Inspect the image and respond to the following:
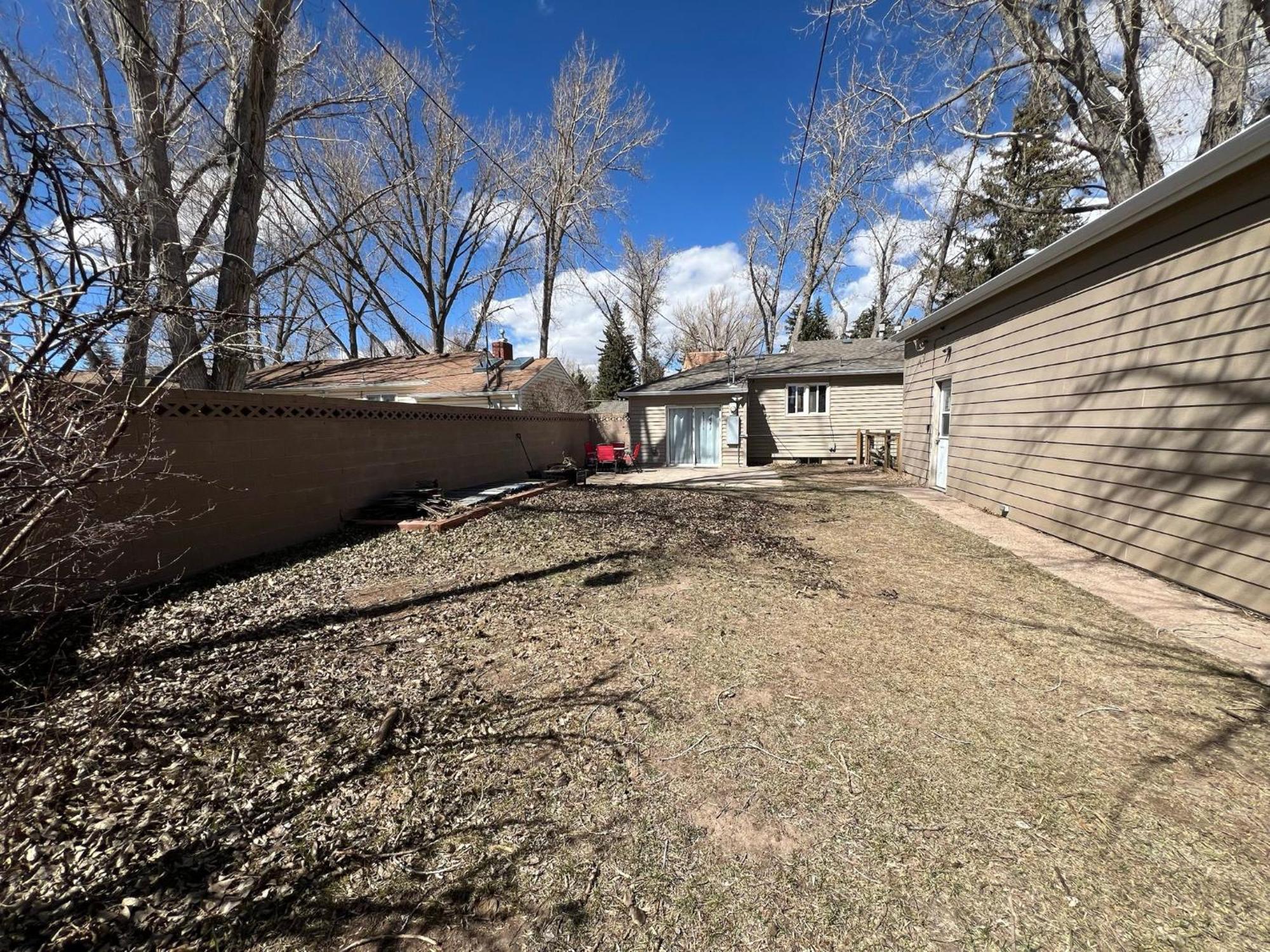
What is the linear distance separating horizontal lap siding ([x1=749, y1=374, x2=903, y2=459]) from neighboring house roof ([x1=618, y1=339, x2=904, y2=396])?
0.34m

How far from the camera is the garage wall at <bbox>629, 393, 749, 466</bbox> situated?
49.8 ft

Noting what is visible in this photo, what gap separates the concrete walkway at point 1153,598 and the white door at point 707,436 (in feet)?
30.3

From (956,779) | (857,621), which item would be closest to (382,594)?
(857,621)

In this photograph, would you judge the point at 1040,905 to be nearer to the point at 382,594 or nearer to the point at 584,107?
the point at 382,594

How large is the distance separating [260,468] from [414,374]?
1262 centimetres

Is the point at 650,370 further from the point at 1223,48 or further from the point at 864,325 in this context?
the point at 1223,48

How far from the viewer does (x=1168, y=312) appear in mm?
4465

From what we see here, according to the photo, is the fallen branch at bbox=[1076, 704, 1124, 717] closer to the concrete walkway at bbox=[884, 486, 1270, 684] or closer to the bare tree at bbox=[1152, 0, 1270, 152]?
the concrete walkway at bbox=[884, 486, 1270, 684]

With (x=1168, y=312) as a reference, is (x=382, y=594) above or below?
below

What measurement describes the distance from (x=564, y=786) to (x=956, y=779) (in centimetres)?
163

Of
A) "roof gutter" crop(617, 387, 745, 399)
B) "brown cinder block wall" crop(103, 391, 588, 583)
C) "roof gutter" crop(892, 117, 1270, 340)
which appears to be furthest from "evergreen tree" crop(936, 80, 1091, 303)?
"brown cinder block wall" crop(103, 391, 588, 583)

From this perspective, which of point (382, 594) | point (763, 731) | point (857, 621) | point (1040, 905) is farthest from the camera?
point (382, 594)

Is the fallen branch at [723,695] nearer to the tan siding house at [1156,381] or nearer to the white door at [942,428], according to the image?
the tan siding house at [1156,381]

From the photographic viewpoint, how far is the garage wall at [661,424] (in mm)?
15164
